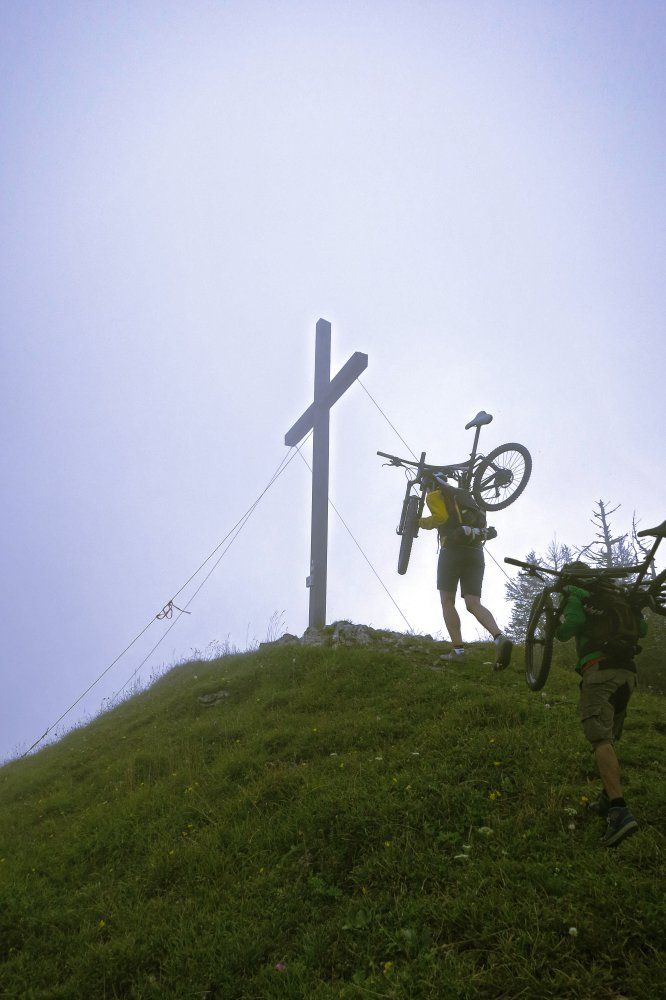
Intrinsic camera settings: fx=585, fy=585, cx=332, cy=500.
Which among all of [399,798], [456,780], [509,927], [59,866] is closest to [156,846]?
[59,866]

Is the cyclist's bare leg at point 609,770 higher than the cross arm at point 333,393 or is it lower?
lower

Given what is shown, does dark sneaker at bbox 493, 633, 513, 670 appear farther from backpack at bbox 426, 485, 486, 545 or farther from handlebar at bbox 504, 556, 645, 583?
backpack at bbox 426, 485, 486, 545

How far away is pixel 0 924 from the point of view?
16.1 ft

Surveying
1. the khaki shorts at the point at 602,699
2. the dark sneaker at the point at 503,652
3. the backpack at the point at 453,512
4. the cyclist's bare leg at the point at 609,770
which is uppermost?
the backpack at the point at 453,512

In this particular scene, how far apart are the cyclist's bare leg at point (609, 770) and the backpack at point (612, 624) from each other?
0.71 m

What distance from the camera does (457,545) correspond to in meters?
9.04

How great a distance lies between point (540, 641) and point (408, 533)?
3.88 metres

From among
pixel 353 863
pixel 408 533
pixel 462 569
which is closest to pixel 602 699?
pixel 353 863

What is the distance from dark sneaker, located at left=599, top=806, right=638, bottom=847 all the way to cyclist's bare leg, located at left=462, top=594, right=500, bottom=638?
370cm

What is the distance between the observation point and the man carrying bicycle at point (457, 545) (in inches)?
351

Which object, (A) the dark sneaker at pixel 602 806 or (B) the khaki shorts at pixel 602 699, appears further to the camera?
(B) the khaki shorts at pixel 602 699

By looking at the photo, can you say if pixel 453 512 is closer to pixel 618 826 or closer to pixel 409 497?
pixel 409 497

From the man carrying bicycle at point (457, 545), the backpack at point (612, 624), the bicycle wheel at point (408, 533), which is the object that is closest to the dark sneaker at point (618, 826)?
the backpack at point (612, 624)

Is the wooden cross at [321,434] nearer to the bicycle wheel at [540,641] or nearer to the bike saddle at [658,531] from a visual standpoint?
the bicycle wheel at [540,641]
